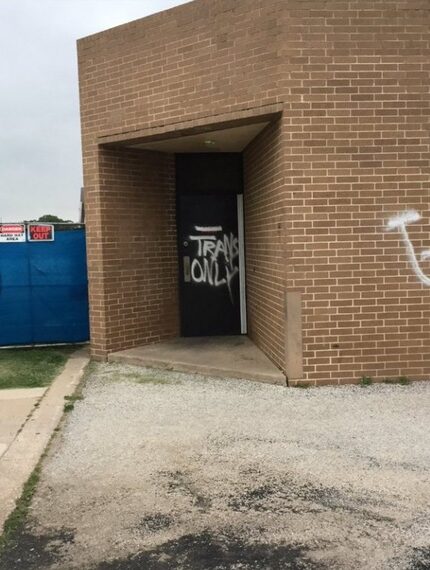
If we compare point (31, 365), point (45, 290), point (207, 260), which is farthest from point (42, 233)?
point (207, 260)

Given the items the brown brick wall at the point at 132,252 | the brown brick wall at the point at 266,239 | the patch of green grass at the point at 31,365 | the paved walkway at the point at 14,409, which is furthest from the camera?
the brown brick wall at the point at 132,252

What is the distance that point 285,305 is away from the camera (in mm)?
6812

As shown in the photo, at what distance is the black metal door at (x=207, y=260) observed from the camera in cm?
963

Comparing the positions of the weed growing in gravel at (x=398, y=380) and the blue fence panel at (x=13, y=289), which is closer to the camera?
the weed growing in gravel at (x=398, y=380)

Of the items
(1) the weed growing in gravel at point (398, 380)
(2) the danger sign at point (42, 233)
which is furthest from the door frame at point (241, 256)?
(1) the weed growing in gravel at point (398, 380)

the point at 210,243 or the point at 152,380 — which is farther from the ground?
the point at 210,243

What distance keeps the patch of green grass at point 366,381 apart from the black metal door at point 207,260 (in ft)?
11.0

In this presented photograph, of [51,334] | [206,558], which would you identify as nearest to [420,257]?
[206,558]

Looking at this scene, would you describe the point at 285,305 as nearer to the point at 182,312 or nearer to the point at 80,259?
the point at 182,312

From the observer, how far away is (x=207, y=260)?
31.7 ft

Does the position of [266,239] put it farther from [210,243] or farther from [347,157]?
[210,243]

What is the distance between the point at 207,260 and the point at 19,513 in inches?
244

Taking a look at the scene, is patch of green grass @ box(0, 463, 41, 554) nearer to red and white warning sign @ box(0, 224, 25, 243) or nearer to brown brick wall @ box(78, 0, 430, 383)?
brown brick wall @ box(78, 0, 430, 383)

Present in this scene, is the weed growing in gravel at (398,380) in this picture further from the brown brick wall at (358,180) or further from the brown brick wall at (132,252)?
the brown brick wall at (132,252)
